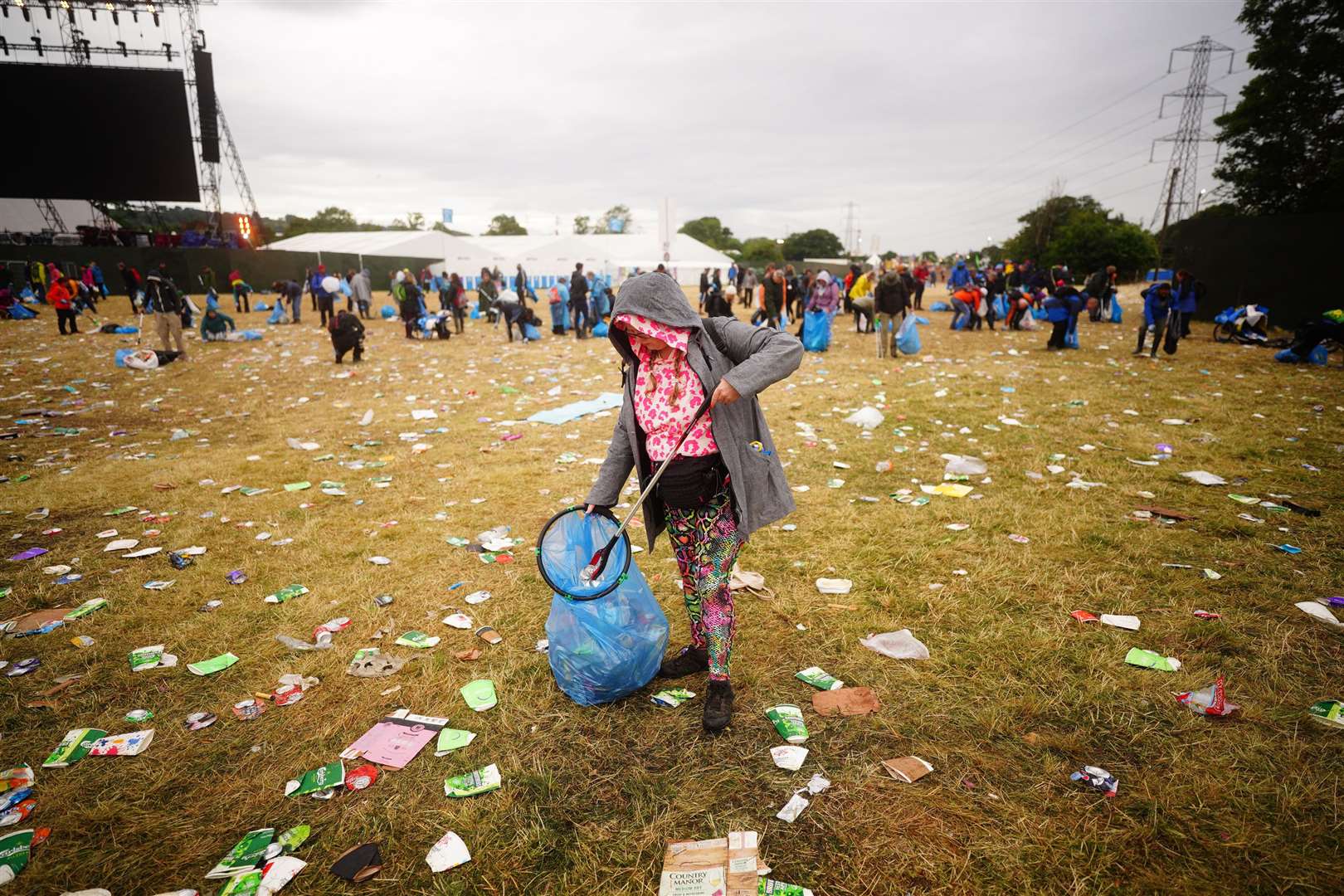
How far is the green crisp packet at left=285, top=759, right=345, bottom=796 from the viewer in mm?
2295

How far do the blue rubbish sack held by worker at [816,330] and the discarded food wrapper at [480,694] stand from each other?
405 inches

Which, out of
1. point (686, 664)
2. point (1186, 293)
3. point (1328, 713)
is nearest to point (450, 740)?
point (686, 664)

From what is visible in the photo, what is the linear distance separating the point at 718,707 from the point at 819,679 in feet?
1.83

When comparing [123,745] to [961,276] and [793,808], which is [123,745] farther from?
[961,276]

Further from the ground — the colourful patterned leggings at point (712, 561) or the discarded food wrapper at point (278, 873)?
the colourful patterned leggings at point (712, 561)

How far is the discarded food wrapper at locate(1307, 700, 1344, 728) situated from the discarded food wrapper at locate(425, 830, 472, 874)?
325 cm

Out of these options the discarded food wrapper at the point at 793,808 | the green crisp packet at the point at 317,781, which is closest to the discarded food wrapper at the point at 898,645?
the discarded food wrapper at the point at 793,808

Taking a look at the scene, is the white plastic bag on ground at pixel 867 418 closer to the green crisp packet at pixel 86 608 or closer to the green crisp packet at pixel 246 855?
the green crisp packet at pixel 246 855

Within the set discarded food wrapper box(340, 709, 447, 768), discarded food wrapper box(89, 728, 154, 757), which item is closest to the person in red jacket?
discarded food wrapper box(89, 728, 154, 757)

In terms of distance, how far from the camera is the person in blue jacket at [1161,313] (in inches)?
405

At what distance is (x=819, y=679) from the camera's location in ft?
9.30

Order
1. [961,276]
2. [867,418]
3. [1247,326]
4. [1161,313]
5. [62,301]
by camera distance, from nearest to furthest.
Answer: [867,418]
[1161,313]
[1247,326]
[62,301]
[961,276]

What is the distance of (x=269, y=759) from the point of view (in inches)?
96.3

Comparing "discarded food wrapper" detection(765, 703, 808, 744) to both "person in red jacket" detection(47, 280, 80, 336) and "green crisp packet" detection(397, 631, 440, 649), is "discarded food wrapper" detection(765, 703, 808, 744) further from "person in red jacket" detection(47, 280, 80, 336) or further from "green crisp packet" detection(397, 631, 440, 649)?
"person in red jacket" detection(47, 280, 80, 336)
